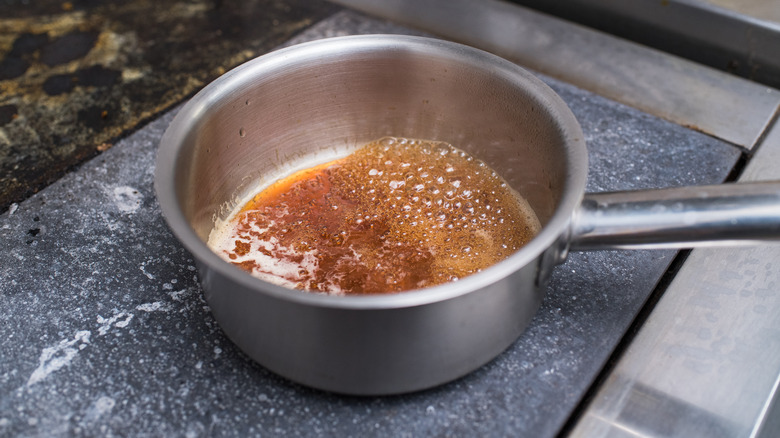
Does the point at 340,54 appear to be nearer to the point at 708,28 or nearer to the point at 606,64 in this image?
the point at 606,64

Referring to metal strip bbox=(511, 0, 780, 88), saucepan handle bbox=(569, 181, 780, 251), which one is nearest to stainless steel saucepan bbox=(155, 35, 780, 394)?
saucepan handle bbox=(569, 181, 780, 251)

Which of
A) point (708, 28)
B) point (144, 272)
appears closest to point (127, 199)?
point (144, 272)

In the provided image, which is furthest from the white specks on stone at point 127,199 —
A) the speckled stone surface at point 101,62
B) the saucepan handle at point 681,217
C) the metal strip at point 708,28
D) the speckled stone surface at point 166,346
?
the metal strip at point 708,28

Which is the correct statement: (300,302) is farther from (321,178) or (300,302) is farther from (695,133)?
(695,133)

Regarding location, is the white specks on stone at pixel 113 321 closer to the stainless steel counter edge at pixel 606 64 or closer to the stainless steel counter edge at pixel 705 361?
the stainless steel counter edge at pixel 705 361

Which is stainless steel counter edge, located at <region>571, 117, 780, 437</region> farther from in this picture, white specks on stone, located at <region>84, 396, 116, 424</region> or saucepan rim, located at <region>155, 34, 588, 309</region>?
white specks on stone, located at <region>84, 396, 116, 424</region>
